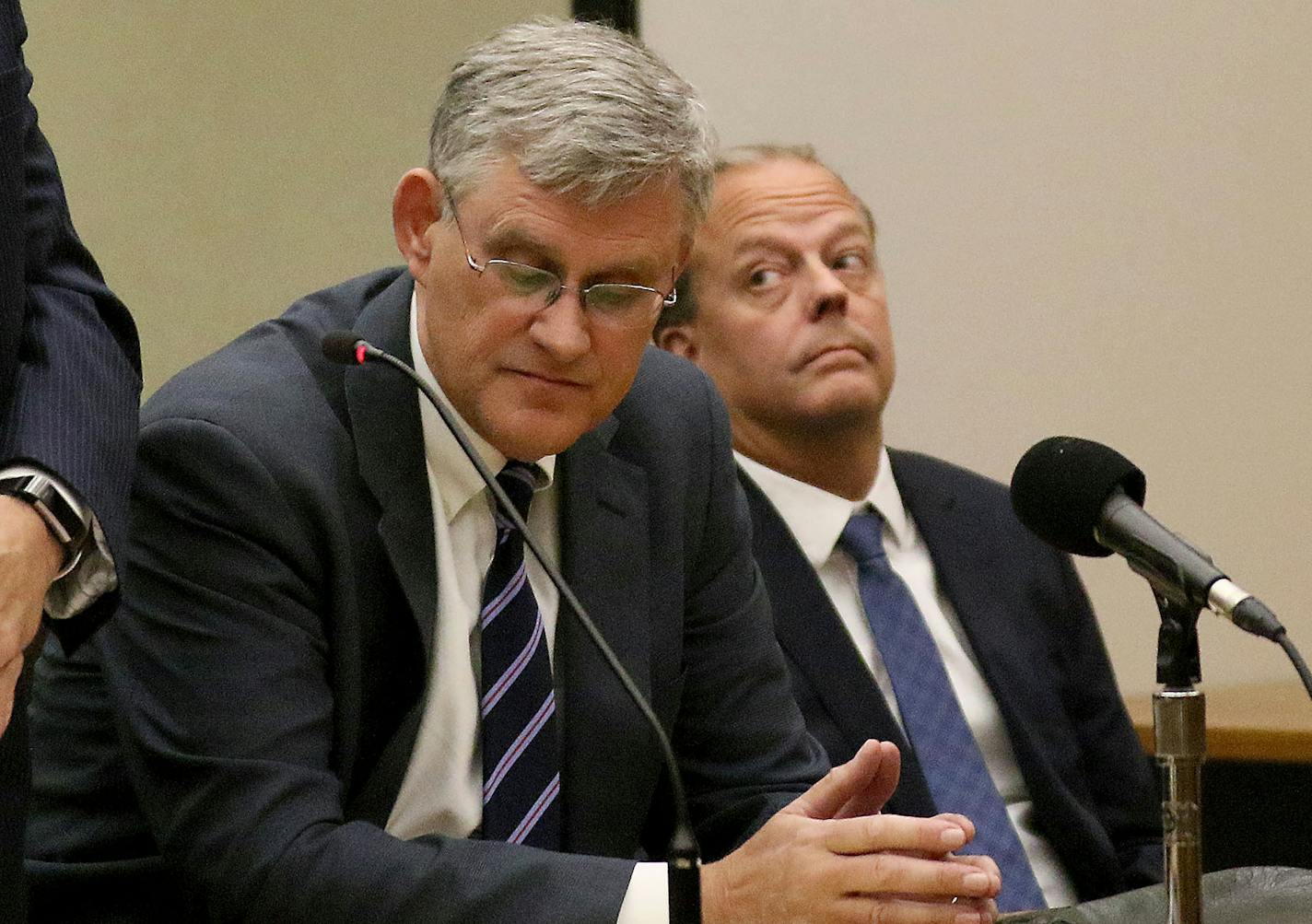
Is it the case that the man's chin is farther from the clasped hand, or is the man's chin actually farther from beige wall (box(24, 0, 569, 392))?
beige wall (box(24, 0, 569, 392))

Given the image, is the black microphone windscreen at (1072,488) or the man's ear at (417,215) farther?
the man's ear at (417,215)

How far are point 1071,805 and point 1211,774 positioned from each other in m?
0.66

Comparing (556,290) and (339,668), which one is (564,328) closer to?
(556,290)

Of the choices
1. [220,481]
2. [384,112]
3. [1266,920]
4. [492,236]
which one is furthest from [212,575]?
[384,112]

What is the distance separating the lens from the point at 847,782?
159cm

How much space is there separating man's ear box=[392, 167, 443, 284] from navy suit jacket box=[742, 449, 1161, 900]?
2.65 feet

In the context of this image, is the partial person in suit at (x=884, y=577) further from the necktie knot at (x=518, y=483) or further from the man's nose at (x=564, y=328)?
the man's nose at (x=564, y=328)

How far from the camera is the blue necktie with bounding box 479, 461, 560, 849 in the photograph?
5.85ft

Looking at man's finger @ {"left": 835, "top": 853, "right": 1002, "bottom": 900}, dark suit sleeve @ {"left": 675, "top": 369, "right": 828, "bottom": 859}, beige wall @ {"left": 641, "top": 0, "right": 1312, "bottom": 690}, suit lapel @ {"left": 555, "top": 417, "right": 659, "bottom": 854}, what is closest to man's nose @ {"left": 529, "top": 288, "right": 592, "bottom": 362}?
suit lapel @ {"left": 555, "top": 417, "right": 659, "bottom": 854}

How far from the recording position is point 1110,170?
11.7 feet

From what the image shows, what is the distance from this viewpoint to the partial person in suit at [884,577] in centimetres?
243

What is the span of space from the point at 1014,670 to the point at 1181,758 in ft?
3.92

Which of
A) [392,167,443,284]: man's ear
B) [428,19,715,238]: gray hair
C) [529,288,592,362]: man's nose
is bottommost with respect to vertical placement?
[529,288,592,362]: man's nose

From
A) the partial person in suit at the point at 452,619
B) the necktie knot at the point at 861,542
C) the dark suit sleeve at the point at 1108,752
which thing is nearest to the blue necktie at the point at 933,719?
the necktie knot at the point at 861,542
